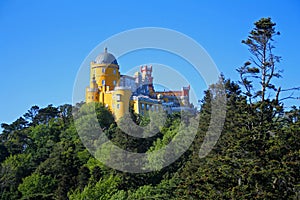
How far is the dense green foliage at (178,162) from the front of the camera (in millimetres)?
16266

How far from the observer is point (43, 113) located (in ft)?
194

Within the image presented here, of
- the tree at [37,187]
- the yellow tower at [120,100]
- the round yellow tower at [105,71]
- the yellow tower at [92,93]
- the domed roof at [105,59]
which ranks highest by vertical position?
the domed roof at [105,59]

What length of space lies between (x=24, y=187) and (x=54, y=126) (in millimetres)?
14313

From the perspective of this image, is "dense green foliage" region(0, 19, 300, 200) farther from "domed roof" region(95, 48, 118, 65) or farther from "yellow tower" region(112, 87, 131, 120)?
"domed roof" region(95, 48, 118, 65)

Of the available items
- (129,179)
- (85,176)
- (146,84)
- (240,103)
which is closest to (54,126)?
(146,84)

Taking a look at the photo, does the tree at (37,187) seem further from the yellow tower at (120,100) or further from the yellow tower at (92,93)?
the yellow tower at (92,93)

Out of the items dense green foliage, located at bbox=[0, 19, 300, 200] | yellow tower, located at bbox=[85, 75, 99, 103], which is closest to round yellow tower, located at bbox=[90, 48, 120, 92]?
yellow tower, located at bbox=[85, 75, 99, 103]

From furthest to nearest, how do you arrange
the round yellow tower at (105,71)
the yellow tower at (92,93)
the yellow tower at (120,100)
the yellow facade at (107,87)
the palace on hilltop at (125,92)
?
the round yellow tower at (105,71) → the yellow tower at (92,93) → the palace on hilltop at (125,92) → the yellow facade at (107,87) → the yellow tower at (120,100)

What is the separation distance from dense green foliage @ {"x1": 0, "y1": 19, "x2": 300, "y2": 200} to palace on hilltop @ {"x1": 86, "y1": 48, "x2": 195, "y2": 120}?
1839 millimetres

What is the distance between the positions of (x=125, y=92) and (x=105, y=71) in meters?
4.33

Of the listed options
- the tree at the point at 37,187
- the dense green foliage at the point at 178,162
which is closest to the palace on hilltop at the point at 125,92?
the dense green foliage at the point at 178,162

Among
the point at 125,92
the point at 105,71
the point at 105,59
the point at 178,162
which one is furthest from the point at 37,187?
the point at 105,59

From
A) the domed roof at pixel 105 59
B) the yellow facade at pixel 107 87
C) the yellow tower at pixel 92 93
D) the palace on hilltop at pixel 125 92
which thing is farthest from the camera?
the domed roof at pixel 105 59

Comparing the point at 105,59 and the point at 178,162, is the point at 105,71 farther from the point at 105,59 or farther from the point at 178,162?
the point at 178,162
